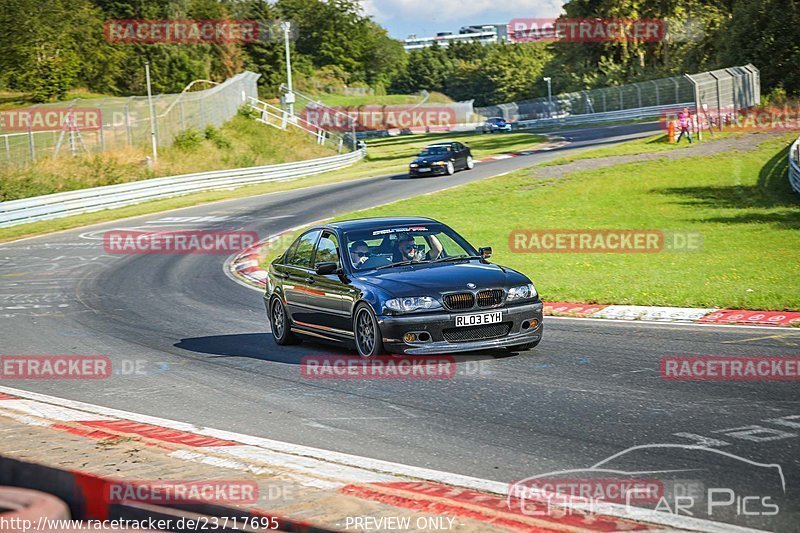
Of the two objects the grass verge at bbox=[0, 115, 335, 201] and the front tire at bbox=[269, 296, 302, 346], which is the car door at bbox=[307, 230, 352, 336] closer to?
the front tire at bbox=[269, 296, 302, 346]

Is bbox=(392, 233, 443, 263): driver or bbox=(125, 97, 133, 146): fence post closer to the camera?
bbox=(392, 233, 443, 263): driver

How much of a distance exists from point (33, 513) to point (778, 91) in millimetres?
50838

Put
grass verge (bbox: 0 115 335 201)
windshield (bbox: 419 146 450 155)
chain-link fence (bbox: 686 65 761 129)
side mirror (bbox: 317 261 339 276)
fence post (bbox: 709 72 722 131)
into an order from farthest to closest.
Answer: fence post (bbox: 709 72 722 131), chain-link fence (bbox: 686 65 761 129), windshield (bbox: 419 146 450 155), grass verge (bbox: 0 115 335 201), side mirror (bbox: 317 261 339 276)

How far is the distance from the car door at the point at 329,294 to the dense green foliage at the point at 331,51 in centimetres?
4617

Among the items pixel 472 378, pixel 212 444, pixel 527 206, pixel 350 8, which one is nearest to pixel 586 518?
pixel 212 444

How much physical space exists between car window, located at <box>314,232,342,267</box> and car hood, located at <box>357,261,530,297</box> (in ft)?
2.55

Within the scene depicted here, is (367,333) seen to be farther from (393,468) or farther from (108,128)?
(108,128)

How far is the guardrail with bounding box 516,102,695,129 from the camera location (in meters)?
71.0

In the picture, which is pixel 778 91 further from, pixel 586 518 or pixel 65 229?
pixel 586 518

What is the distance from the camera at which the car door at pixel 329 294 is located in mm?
11320

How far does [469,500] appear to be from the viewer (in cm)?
567

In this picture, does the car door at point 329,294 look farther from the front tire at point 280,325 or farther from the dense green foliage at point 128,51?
the dense green foliage at point 128,51

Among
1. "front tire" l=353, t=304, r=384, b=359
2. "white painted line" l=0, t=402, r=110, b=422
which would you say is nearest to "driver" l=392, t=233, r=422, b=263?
"front tire" l=353, t=304, r=384, b=359

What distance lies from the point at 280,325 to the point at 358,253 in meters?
1.76
